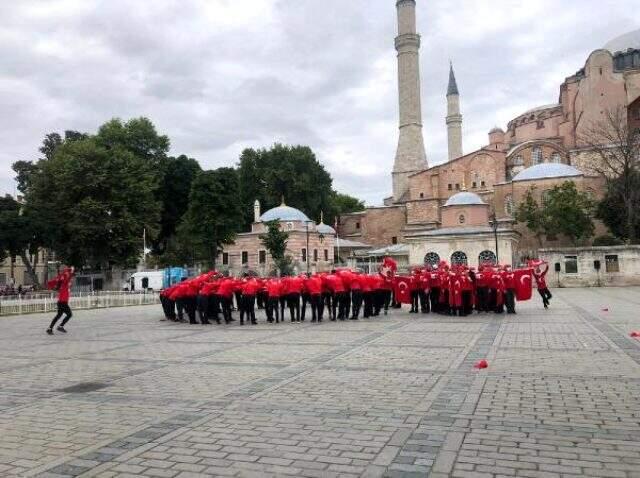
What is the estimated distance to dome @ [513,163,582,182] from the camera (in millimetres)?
53781

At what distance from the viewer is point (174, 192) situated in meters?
56.4

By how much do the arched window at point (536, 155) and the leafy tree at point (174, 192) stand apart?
3713 cm

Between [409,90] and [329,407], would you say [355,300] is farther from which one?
[409,90]

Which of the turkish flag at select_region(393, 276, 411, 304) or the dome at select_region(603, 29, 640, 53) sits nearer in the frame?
the turkish flag at select_region(393, 276, 411, 304)

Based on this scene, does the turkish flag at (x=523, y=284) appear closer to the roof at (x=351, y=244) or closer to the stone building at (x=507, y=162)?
the stone building at (x=507, y=162)

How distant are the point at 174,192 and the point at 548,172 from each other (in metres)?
36.8

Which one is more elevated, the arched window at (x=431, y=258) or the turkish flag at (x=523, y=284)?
the arched window at (x=431, y=258)

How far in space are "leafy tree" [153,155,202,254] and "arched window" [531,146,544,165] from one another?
37.1 meters

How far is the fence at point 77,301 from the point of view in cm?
2298

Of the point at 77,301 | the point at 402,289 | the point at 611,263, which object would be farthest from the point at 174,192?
the point at 402,289

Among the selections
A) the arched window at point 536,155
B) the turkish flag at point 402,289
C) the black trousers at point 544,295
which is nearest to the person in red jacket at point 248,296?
the turkish flag at point 402,289

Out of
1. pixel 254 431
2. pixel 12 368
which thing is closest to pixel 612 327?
pixel 254 431

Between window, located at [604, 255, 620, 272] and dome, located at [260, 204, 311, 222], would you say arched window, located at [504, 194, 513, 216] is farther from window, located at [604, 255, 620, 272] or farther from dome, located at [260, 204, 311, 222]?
window, located at [604, 255, 620, 272]

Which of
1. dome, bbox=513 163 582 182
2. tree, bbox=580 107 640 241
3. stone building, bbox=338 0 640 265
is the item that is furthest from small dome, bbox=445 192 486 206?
tree, bbox=580 107 640 241
